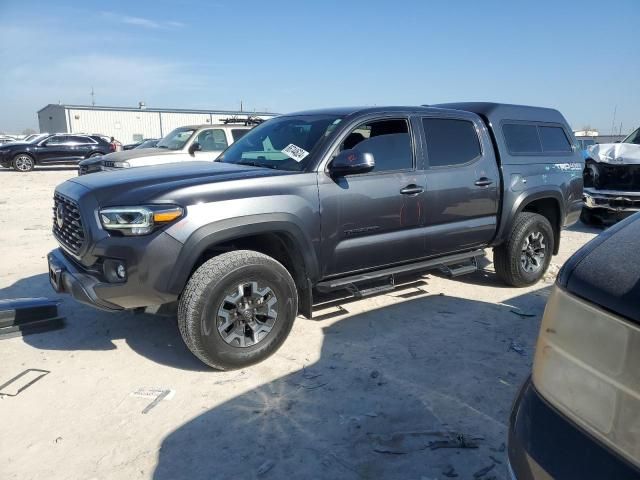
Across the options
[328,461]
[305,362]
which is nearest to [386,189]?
[305,362]

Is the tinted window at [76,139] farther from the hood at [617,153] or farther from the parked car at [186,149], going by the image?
the hood at [617,153]

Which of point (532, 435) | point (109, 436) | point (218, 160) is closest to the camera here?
point (532, 435)

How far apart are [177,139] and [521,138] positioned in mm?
7953

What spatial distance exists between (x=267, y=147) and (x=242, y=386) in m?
2.08

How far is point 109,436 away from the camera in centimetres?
276

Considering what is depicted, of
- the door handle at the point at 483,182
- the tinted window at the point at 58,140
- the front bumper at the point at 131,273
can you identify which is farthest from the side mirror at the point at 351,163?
the tinted window at the point at 58,140

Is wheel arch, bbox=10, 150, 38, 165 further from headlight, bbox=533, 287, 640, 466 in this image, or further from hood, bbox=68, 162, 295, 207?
headlight, bbox=533, 287, 640, 466

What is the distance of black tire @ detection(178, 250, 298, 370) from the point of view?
3236 mm

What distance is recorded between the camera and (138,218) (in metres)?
3.11

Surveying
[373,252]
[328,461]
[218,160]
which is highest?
[218,160]

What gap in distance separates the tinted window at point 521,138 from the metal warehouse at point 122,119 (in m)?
36.6

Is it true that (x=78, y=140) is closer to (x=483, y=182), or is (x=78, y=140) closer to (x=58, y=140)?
(x=58, y=140)

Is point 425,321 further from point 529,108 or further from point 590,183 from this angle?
point 590,183

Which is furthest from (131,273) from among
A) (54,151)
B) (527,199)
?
(54,151)
